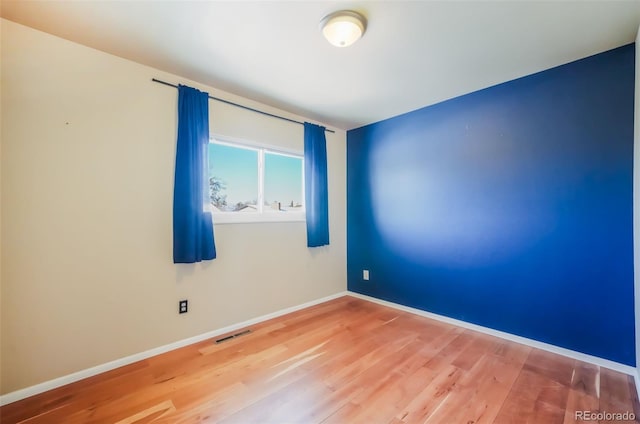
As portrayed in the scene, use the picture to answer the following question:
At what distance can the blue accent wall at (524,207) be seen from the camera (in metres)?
2.08

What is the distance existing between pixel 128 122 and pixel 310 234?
215 cm

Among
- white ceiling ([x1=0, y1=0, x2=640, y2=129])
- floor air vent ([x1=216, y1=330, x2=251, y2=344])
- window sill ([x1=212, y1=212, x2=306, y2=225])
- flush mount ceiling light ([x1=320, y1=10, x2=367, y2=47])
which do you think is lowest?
floor air vent ([x1=216, y1=330, x2=251, y2=344])

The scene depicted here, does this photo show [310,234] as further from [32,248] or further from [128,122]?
[32,248]

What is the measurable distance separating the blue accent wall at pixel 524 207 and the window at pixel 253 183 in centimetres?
119

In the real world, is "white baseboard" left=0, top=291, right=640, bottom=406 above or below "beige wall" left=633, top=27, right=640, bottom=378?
below

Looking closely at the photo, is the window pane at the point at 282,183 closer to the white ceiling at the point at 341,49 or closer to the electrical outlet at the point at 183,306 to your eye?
the white ceiling at the point at 341,49

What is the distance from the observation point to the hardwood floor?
1596mm

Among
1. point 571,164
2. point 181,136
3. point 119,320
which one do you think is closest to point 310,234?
point 181,136

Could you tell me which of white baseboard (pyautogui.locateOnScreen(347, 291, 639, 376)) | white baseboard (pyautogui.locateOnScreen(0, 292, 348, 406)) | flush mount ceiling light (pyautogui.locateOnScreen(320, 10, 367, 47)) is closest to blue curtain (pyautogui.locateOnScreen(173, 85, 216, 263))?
white baseboard (pyautogui.locateOnScreen(0, 292, 348, 406))

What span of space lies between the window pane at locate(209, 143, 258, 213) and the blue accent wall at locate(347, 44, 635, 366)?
67.1 inches

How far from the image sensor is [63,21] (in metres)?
1.76

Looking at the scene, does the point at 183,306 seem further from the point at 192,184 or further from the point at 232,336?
the point at 192,184

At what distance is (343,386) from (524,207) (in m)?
2.20

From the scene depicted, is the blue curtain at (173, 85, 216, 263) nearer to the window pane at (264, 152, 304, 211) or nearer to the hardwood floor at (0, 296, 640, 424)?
the window pane at (264, 152, 304, 211)
